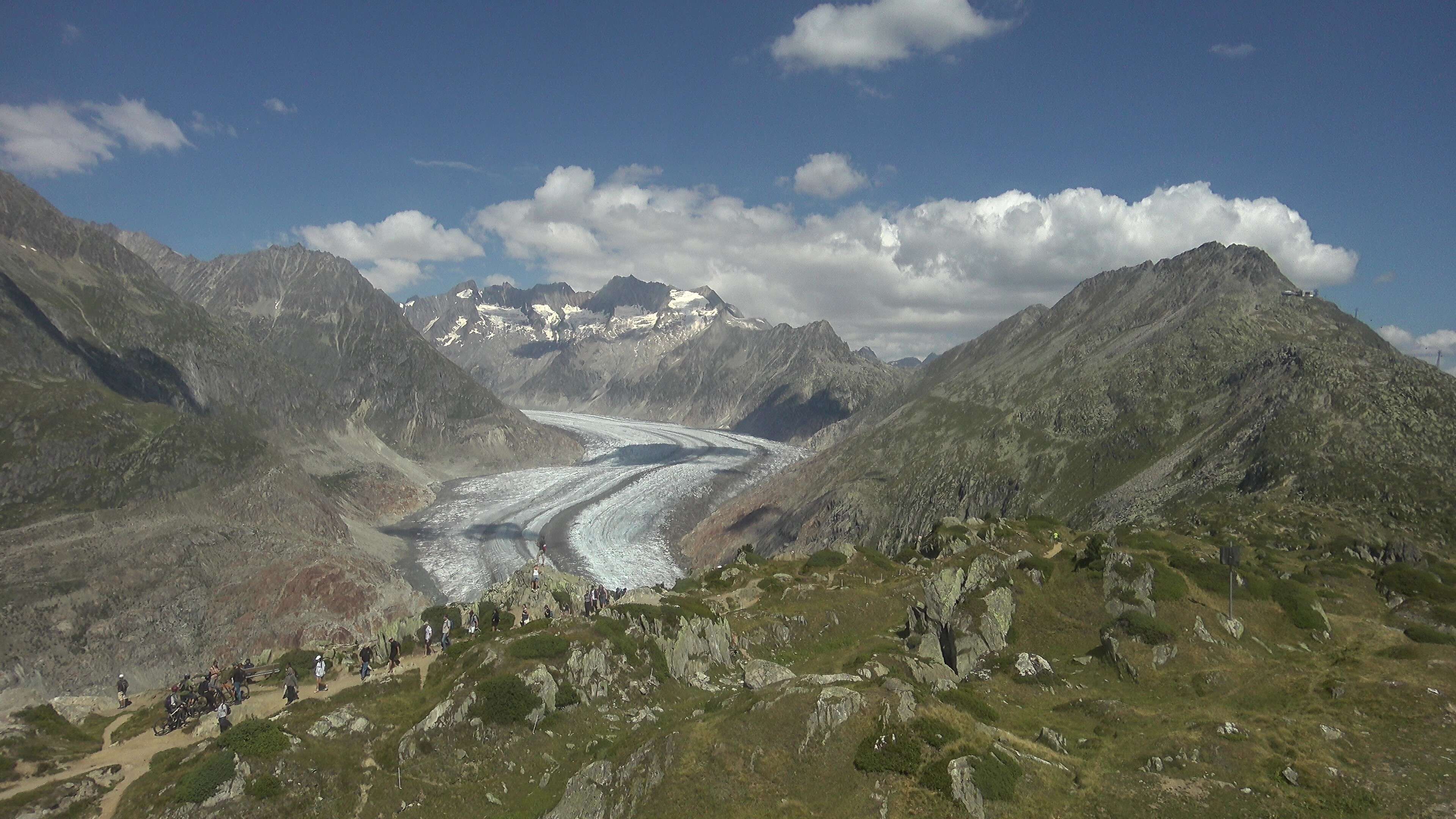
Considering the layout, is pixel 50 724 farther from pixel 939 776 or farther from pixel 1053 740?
pixel 1053 740

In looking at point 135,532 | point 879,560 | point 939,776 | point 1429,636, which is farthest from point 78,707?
point 135,532

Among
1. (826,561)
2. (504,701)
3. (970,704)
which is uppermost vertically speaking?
(970,704)

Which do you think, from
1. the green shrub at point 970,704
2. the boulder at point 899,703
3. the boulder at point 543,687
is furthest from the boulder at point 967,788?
the boulder at point 543,687

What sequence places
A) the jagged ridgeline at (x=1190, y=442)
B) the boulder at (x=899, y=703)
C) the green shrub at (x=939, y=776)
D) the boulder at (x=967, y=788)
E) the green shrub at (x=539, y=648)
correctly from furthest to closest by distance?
the jagged ridgeline at (x=1190, y=442) → the green shrub at (x=539, y=648) → the boulder at (x=899, y=703) → the green shrub at (x=939, y=776) → the boulder at (x=967, y=788)

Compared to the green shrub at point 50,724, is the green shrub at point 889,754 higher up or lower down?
higher up

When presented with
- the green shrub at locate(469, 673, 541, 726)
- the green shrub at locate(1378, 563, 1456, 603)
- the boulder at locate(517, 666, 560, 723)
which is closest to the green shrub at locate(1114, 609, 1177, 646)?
the green shrub at locate(1378, 563, 1456, 603)

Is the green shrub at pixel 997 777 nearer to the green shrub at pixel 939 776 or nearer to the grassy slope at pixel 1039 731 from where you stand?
the grassy slope at pixel 1039 731
